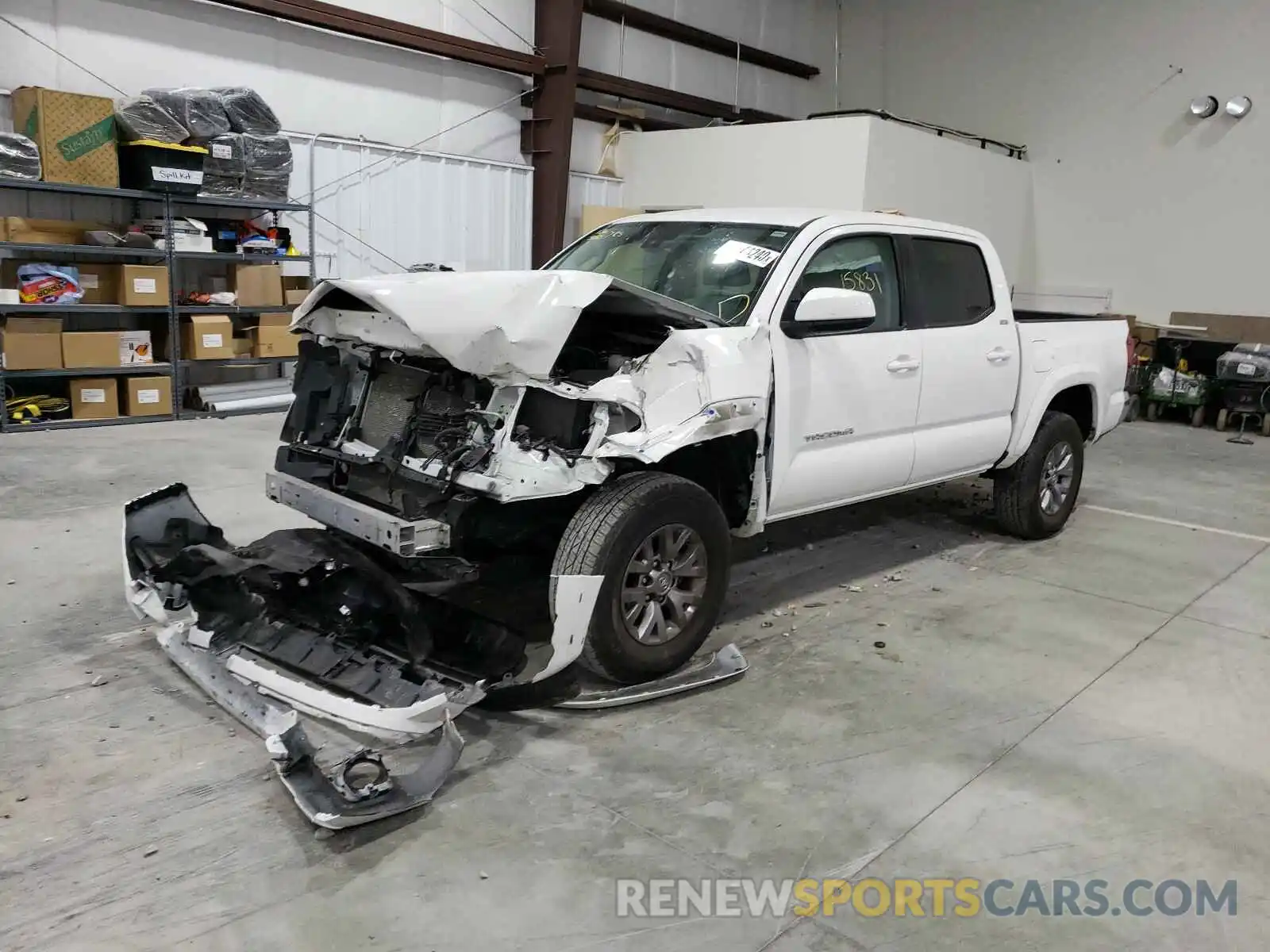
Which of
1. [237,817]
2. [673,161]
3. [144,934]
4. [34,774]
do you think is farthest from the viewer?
[673,161]

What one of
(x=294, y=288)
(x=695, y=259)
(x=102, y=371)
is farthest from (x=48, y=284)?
(x=695, y=259)

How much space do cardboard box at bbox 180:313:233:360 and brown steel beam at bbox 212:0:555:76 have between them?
2866 millimetres

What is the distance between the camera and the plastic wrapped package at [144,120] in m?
8.27

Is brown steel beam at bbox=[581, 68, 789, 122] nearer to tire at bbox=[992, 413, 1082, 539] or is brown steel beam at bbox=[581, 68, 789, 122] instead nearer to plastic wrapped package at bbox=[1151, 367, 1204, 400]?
plastic wrapped package at bbox=[1151, 367, 1204, 400]

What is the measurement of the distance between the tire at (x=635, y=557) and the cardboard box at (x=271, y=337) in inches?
269

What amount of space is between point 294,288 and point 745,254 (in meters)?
6.78

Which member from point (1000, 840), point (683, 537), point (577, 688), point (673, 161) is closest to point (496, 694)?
point (577, 688)

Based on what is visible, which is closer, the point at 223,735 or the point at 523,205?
the point at 223,735

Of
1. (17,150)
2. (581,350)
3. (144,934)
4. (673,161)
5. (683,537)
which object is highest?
(673,161)

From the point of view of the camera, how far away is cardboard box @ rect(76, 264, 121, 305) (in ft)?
28.0

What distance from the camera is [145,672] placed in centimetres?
372

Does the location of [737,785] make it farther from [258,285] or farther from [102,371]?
[258,285]

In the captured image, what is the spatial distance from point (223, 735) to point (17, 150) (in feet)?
21.3

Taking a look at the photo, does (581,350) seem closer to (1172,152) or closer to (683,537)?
(683,537)
